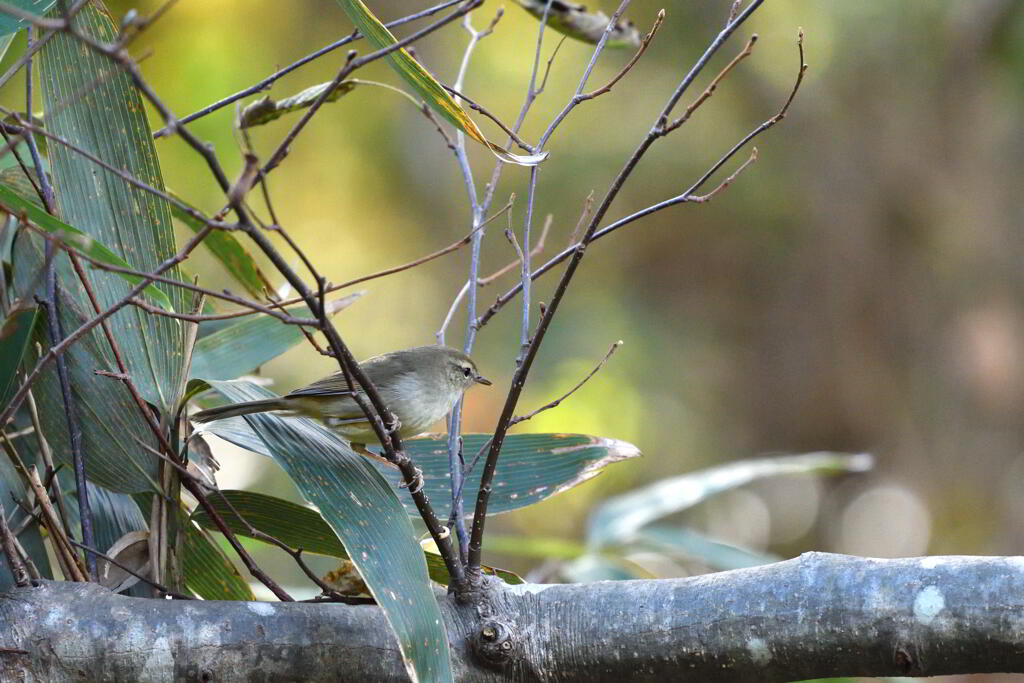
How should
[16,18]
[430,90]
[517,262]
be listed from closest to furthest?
1. [430,90]
2. [16,18]
3. [517,262]

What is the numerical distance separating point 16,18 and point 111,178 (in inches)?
15.5

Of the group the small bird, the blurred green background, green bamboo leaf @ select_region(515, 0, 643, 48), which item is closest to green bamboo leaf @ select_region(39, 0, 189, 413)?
the small bird

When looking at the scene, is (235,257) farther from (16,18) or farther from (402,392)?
(16,18)

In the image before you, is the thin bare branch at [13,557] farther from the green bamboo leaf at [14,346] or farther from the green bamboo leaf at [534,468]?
the green bamboo leaf at [534,468]

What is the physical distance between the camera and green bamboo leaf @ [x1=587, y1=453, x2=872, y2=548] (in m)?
3.08

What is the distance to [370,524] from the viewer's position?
172cm

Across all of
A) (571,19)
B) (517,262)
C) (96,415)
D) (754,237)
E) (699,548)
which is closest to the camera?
(517,262)

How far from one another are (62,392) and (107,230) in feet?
1.13

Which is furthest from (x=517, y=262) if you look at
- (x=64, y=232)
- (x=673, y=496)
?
(x=673, y=496)

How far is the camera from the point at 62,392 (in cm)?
196

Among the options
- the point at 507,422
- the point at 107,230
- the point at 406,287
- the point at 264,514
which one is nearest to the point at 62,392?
the point at 107,230

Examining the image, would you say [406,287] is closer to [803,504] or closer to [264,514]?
[803,504]

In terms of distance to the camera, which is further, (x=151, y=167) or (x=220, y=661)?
(x=151, y=167)

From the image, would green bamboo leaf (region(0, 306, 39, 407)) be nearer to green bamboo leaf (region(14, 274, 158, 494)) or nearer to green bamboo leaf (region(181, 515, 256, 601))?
green bamboo leaf (region(14, 274, 158, 494))
